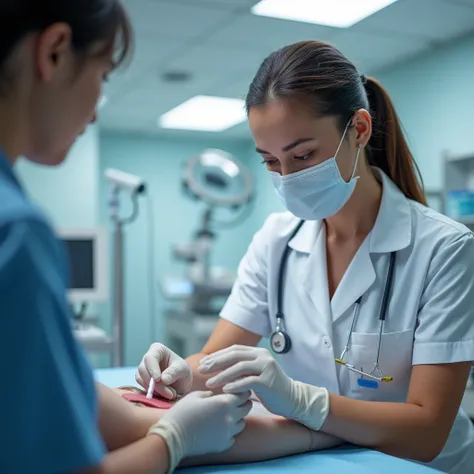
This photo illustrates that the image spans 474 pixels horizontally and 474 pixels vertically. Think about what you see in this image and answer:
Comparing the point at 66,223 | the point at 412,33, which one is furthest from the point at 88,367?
the point at 66,223

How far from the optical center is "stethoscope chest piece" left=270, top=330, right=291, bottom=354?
4.66ft

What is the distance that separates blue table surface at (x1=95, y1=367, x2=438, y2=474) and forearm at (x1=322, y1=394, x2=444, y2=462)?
35mm

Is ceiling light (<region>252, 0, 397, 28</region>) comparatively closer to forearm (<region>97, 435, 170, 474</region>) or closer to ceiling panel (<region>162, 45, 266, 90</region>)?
ceiling panel (<region>162, 45, 266, 90</region>)

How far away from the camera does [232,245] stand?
22.2 feet

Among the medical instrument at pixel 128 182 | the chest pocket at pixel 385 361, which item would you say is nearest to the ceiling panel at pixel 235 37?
the medical instrument at pixel 128 182

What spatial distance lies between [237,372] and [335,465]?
0.23 meters

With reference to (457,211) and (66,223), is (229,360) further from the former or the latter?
(66,223)

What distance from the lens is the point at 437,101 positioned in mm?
3951

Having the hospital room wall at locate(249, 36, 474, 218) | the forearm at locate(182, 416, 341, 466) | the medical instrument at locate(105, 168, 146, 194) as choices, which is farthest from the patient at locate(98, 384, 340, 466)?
the hospital room wall at locate(249, 36, 474, 218)

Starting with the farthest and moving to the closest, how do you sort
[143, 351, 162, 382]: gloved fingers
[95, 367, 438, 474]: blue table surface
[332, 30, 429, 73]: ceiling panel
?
[332, 30, 429, 73]: ceiling panel → [143, 351, 162, 382]: gloved fingers → [95, 367, 438, 474]: blue table surface

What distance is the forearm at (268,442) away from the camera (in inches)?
40.7

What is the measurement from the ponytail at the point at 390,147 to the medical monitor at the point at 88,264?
2099mm

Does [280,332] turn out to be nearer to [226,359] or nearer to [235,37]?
[226,359]

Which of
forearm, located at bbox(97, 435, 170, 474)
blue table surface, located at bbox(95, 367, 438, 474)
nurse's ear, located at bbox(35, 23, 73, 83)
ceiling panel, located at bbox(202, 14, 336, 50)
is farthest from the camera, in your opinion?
ceiling panel, located at bbox(202, 14, 336, 50)
